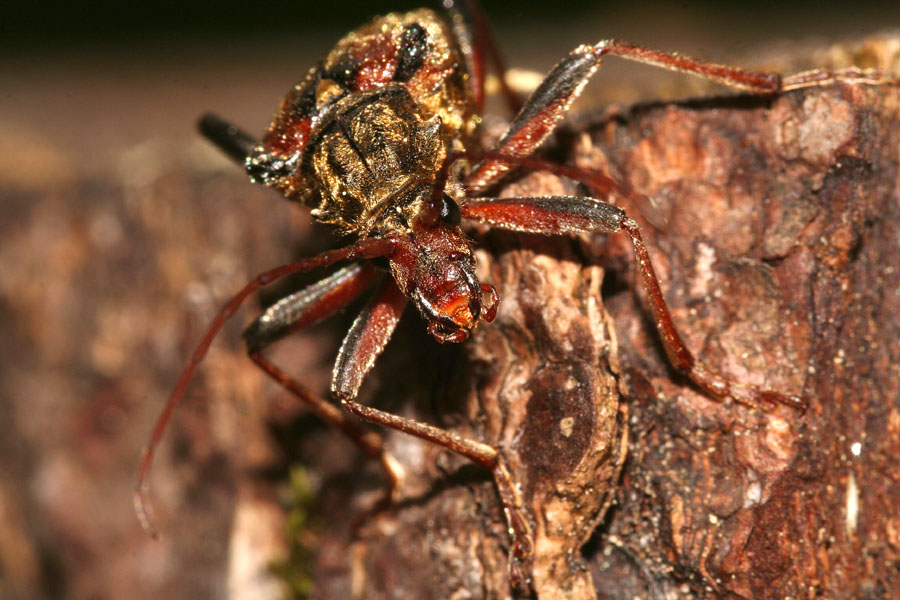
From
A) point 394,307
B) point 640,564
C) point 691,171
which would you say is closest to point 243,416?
point 394,307

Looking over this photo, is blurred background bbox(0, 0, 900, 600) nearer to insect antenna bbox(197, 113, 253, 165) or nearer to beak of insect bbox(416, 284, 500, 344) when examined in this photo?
insect antenna bbox(197, 113, 253, 165)

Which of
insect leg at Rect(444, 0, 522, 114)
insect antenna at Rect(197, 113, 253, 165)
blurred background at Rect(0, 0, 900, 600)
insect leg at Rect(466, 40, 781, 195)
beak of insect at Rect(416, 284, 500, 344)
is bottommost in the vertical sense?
blurred background at Rect(0, 0, 900, 600)

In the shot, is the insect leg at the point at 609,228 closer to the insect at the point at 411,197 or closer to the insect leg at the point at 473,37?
the insect at the point at 411,197

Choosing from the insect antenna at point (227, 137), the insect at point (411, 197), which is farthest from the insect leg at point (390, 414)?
the insect antenna at point (227, 137)

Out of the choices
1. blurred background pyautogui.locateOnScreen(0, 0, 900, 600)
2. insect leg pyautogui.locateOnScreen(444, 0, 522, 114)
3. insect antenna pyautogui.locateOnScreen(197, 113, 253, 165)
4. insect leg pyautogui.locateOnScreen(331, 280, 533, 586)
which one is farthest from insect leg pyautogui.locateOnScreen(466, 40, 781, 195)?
insect antenna pyautogui.locateOnScreen(197, 113, 253, 165)

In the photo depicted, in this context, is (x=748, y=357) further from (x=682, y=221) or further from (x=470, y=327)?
(x=470, y=327)

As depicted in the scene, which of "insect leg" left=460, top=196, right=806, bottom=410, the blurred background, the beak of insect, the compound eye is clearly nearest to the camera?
"insect leg" left=460, top=196, right=806, bottom=410

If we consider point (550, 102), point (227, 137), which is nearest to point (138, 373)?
point (227, 137)
